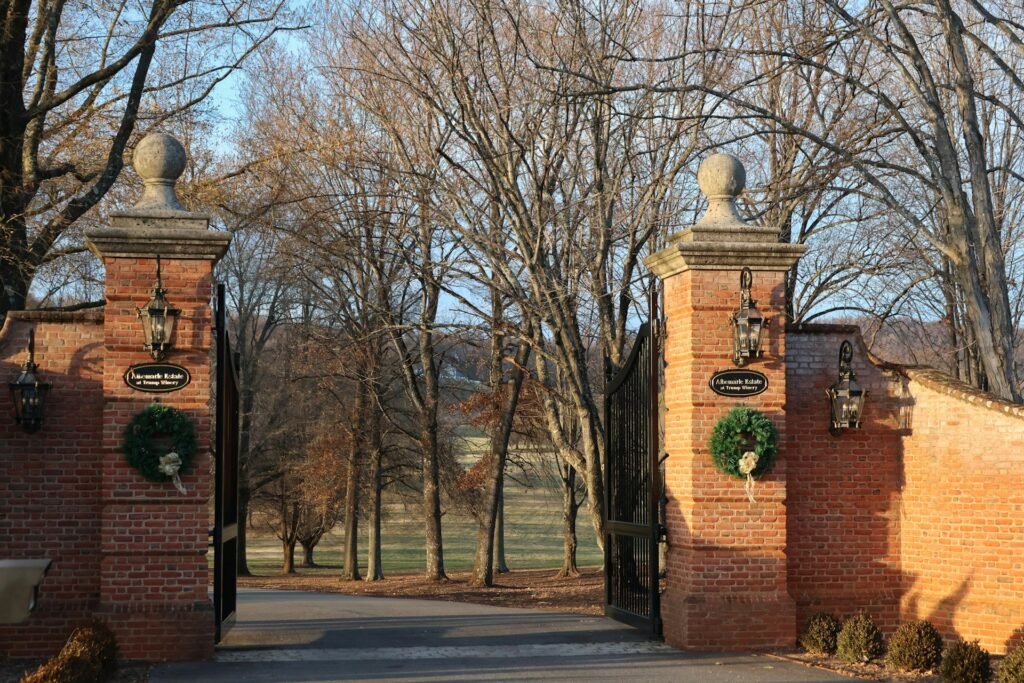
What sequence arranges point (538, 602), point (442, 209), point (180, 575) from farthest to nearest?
point (538, 602) → point (442, 209) → point (180, 575)

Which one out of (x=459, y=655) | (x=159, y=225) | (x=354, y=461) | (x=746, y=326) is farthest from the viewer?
(x=354, y=461)

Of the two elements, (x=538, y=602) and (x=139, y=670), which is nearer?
(x=139, y=670)

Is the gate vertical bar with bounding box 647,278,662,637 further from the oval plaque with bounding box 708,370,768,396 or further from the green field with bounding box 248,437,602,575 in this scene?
the green field with bounding box 248,437,602,575

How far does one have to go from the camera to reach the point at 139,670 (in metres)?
10.0

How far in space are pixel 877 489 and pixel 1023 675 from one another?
3.40 meters

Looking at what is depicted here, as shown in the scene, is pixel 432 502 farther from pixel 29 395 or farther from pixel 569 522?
pixel 29 395

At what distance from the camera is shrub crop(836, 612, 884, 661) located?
34.6ft

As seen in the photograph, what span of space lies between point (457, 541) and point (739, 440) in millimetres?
44871

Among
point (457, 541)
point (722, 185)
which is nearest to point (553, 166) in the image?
point (722, 185)

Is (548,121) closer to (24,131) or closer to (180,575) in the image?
(24,131)

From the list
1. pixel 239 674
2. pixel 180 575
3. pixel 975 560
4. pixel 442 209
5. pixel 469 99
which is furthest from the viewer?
pixel 442 209

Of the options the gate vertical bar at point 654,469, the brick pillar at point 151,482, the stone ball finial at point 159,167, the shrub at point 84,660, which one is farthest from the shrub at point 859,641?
the stone ball finial at point 159,167

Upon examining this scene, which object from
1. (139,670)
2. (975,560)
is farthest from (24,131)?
(975,560)

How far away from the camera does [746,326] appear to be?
11.0 meters
